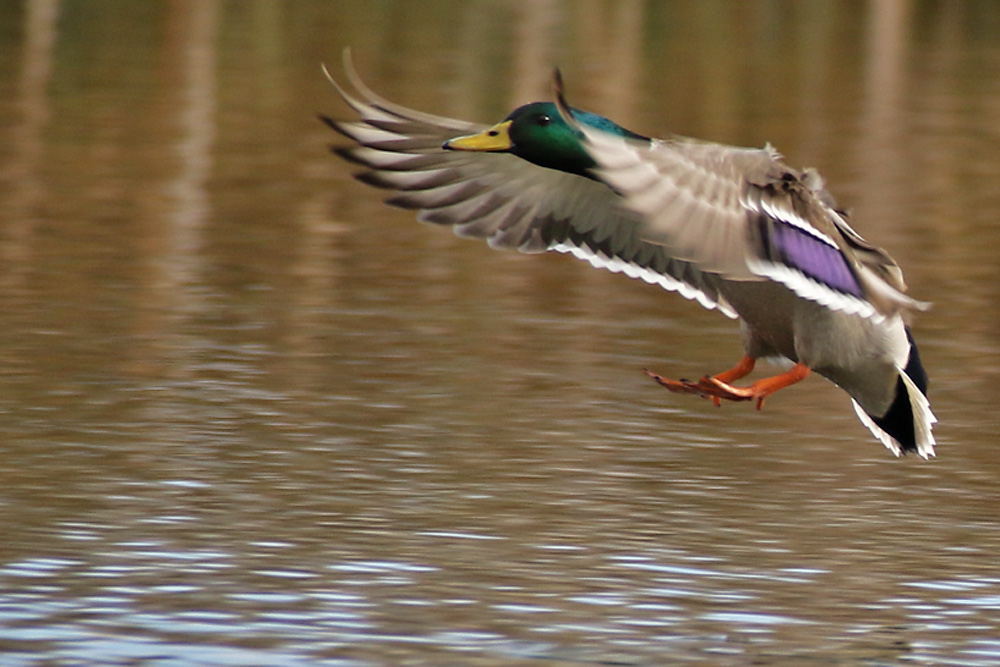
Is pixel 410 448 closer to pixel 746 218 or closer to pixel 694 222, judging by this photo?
pixel 746 218

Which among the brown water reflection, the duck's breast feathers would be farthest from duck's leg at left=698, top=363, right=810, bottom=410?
the brown water reflection

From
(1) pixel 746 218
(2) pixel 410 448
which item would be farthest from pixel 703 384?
(2) pixel 410 448

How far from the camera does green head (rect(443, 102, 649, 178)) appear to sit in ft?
27.7

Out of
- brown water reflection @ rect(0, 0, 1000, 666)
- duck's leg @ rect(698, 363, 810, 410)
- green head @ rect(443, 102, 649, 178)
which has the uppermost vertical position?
green head @ rect(443, 102, 649, 178)

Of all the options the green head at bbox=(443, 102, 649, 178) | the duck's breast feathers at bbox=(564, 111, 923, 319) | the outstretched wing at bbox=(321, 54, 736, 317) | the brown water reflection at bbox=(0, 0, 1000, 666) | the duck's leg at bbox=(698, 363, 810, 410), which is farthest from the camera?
the outstretched wing at bbox=(321, 54, 736, 317)

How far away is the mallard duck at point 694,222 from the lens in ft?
25.1

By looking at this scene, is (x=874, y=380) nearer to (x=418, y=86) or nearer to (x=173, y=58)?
(x=418, y=86)

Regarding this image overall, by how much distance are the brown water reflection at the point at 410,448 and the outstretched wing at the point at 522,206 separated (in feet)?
3.35

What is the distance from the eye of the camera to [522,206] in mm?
9141

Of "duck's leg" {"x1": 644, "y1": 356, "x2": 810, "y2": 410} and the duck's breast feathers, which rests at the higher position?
the duck's breast feathers

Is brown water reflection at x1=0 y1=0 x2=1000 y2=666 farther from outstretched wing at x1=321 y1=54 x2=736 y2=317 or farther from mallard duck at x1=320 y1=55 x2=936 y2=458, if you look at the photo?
outstretched wing at x1=321 y1=54 x2=736 y2=317

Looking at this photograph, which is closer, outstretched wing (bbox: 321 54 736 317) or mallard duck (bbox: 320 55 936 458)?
mallard duck (bbox: 320 55 936 458)

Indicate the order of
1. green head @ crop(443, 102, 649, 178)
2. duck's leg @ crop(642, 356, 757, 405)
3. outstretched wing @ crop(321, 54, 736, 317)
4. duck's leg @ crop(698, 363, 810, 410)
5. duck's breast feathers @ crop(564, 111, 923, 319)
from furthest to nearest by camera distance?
outstretched wing @ crop(321, 54, 736, 317)
green head @ crop(443, 102, 649, 178)
duck's leg @ crop(698, 363, 810, 410)
duck's leg @ crop(642, 356, 757, 405)
duck's breast feathers @ crop(564, 111, 923, 319)

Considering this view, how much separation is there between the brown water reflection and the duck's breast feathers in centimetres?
109
